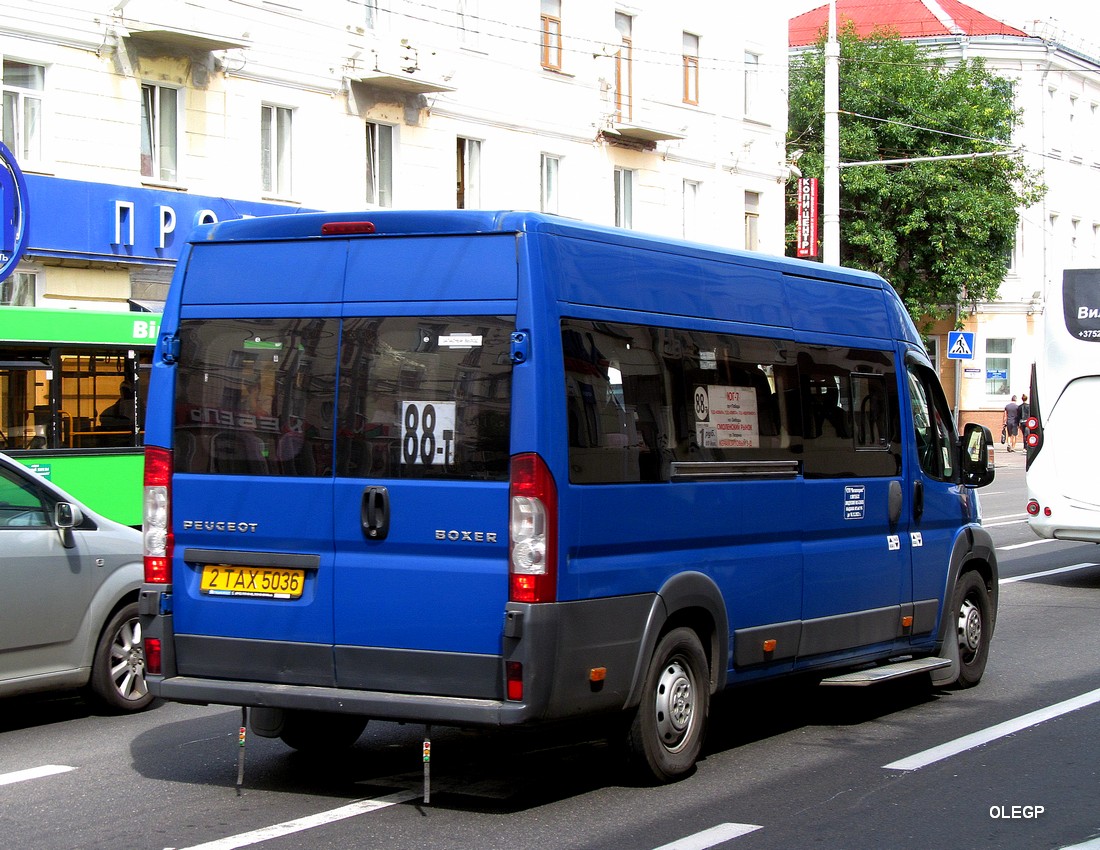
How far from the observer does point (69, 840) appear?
6.24 meters

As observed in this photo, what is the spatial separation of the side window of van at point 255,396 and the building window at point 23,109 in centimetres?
1705

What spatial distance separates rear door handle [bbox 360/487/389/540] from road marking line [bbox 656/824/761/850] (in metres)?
1.70

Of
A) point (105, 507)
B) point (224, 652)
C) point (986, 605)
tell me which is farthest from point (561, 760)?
point (105, 507)

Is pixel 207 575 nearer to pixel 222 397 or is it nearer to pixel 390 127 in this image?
pixel 222 397

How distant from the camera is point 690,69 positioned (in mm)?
34906

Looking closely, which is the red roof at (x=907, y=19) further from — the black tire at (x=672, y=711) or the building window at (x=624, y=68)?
the black tire at (x=672, y=711)

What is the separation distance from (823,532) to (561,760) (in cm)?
183

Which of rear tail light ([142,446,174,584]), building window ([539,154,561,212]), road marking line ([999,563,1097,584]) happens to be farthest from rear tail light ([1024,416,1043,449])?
building window ([539,154,561,212])

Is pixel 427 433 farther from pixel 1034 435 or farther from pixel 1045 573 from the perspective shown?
pixel 1045 573

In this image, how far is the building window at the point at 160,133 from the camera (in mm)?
24531

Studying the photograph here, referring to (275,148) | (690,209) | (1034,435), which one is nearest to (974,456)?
(1034,435)

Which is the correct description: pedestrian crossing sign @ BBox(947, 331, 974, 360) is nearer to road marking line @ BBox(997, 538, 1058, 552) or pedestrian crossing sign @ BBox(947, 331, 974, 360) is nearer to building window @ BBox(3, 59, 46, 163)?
road marking line @ BBox(997, 538, 1058, 552)

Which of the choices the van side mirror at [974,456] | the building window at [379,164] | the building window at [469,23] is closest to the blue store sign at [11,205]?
the building window at [379,164]

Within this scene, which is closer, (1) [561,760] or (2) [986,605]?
(1) [561,760]
